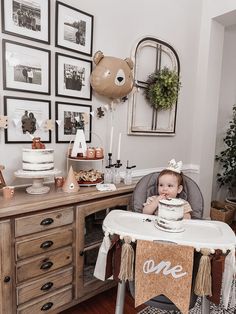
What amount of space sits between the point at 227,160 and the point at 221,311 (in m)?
2.19

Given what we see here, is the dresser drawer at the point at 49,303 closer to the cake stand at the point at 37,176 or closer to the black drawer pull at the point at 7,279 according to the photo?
the black drawer pull at the point at 7,279

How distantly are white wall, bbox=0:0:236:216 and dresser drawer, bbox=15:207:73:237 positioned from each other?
0.47 meters

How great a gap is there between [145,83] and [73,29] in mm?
853

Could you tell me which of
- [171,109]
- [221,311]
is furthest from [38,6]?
[221,311]

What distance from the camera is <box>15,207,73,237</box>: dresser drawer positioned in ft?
4.51

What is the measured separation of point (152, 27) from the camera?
2.46 metres

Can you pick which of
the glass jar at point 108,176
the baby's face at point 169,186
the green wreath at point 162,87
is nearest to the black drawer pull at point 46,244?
the glass jar at point 108,176

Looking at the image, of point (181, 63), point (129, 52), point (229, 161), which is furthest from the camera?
point (229, 161)

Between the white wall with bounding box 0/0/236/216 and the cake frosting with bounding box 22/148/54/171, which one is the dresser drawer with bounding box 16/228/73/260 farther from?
the white wall with bounding box 0/0/236/216

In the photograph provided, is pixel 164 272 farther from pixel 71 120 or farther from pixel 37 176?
pixel 71 120

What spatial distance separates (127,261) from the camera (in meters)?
1.21

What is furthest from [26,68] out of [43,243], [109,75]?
[43,243]

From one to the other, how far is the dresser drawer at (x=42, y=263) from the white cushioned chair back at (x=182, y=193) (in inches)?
21.3

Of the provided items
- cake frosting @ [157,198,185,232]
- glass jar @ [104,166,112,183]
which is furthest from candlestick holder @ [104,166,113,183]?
cake frosting @ [157,198,185,232]
